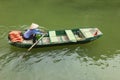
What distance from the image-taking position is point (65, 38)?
17500mm

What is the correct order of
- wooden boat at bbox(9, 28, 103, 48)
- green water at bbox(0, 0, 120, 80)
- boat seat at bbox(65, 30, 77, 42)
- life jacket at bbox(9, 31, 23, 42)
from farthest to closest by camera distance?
boat seat at bbox(65, 30, 77, 42) → wooden boat at bbox(9, 28, 103, 48) → life jacket at bbox(9, 31, 23, 42) → green water at bbox(0, 0, 120, 80)

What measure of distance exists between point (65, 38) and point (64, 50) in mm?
1156

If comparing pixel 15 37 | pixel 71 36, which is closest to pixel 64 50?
pixel 71 36

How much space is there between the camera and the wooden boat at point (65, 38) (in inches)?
645

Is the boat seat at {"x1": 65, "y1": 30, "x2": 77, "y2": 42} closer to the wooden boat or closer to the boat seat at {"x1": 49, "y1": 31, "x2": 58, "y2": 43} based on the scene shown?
the wooden boat

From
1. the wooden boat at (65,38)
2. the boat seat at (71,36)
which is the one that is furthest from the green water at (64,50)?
the boat seat at (71,36)

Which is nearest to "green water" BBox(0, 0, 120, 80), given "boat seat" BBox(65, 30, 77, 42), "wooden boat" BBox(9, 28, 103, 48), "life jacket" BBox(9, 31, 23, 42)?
"wooden boat" BBox(9, 28, 103, 48)

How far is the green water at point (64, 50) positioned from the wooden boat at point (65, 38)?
1.51ft

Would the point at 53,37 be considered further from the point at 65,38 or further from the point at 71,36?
the point at 71,36

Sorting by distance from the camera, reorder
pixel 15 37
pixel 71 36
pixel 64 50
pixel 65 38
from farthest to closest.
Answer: pixel 65 38
pixel 71 36
pixel 64 50
pixel 15 37

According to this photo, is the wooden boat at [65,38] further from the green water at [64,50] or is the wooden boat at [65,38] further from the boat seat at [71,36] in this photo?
the green water at [64,50]

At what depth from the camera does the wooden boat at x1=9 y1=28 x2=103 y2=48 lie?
16.4 metres

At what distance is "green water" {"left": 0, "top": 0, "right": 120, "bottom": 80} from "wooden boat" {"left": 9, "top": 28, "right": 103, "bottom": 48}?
462mm

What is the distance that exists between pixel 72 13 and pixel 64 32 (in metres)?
5.47
